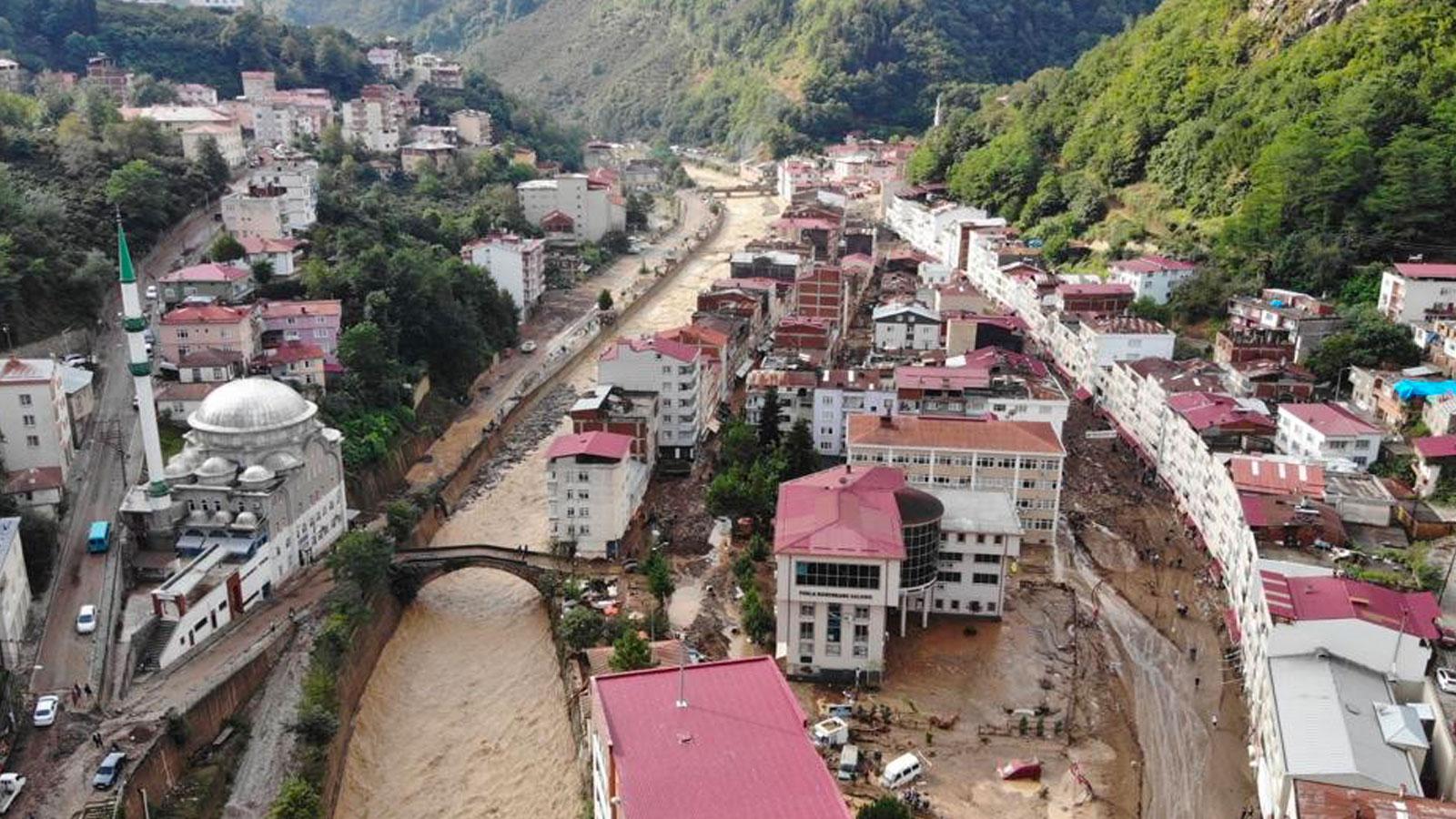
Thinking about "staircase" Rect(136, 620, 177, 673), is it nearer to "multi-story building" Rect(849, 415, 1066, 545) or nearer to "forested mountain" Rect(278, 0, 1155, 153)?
"multi-story building" Rect(849, 415, 1066, 545)

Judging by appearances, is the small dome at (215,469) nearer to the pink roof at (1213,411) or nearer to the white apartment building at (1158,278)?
the pink roof at (1213,411)

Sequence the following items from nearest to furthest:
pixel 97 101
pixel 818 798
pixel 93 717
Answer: pixel 818 798 < pixel 93 717 < pixel 97 101

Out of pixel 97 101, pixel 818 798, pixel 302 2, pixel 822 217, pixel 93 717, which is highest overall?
pixel 302 2

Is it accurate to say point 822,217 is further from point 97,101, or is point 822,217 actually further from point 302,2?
point 302,2

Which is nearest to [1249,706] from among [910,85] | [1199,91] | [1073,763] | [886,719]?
[1073,763]

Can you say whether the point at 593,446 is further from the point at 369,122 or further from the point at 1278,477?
the point at 369,122

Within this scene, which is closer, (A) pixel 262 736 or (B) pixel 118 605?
(A) pixel 262 736
